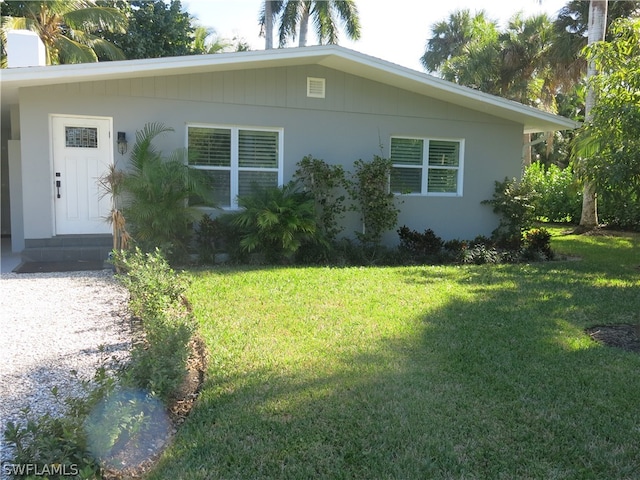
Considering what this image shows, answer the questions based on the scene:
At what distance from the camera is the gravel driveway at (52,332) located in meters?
3.75

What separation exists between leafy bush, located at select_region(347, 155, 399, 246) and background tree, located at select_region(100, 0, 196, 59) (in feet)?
41.9

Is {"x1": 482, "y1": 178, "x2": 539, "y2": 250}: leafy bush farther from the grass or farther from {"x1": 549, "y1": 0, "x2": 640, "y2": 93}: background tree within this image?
{"x1": 549, "y1": 0, "x2": 640, "y2": 93}: background tree

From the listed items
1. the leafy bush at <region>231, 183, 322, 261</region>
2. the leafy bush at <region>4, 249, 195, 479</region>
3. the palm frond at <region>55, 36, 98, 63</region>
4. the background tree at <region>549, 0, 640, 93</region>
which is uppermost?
the background tree at <region>549, 0, 640, 93</region>

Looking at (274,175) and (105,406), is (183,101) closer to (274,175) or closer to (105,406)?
(274,175)

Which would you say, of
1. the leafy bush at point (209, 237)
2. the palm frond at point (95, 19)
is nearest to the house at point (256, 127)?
the leafy bush at point (209, 237)

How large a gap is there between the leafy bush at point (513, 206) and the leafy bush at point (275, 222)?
180 inches

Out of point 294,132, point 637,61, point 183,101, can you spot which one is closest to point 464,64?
point 294,132

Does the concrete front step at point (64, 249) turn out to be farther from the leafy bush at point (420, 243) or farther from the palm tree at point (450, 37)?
the palm tree at point (450, 37)

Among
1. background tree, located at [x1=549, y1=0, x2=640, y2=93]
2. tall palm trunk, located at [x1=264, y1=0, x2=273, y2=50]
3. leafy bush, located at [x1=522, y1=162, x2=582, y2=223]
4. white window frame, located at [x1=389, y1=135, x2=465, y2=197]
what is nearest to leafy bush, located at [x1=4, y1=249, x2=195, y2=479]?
white window frame, located at [x1=389, y1=135, x2=465, y2=197]

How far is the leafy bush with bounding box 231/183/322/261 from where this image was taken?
27.7 feet

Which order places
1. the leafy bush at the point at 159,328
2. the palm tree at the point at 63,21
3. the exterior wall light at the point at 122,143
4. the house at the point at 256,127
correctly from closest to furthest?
the leafy bush at the point at 159,328, the house at the point at 256,127, the exterior wall light at the point at 122,143, the palm tree at the point at 63,21

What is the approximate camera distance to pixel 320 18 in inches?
876

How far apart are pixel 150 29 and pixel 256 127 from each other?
12526 mm

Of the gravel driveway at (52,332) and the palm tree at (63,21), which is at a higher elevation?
the palm tree at (63,21)
